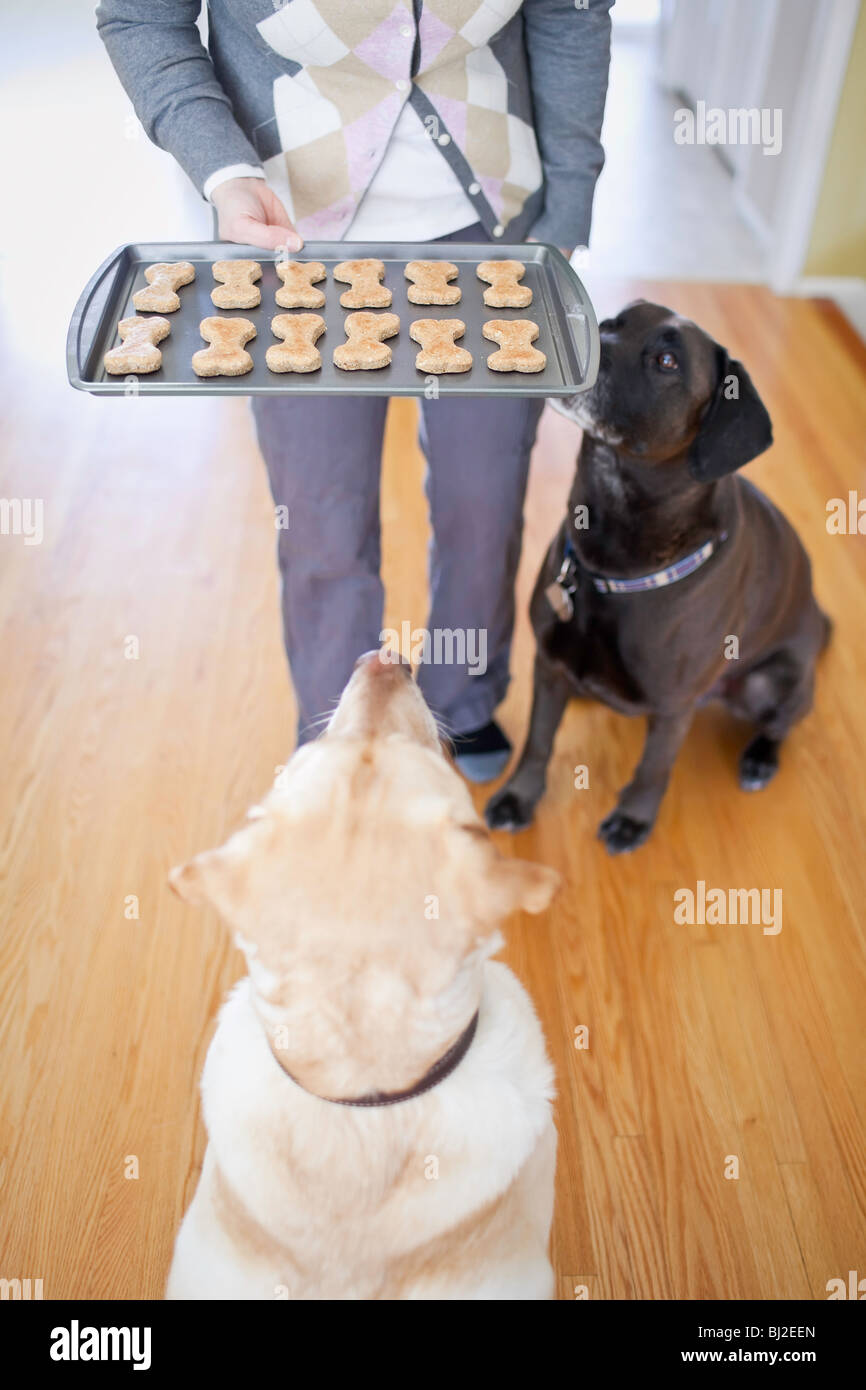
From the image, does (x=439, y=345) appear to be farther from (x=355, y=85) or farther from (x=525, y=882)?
(x=525, y=882)

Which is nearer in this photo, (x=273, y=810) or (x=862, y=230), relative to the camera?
(x=273, y=810)

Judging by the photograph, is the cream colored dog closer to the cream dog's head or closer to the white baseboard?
the cream dog's head

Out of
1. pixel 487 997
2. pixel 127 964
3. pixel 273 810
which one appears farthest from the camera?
pixel 127 964

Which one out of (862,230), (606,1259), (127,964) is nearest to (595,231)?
(862,230)

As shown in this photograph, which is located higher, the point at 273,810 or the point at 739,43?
the point at 739,43

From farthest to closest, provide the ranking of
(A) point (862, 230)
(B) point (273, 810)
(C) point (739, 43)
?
(C) point (739, 43) < (A) point (862, 230) < (B) point (273, 810)

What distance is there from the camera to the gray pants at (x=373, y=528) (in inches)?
67.9

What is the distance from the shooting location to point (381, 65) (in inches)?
59.6

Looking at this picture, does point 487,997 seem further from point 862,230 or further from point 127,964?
point 862,230

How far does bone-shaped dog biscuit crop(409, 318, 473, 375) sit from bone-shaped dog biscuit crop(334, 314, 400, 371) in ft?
0.14

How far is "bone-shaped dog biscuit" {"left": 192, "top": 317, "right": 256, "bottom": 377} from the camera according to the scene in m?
1.49

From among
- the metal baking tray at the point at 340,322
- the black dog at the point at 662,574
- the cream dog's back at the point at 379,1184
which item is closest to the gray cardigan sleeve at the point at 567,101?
the metal baking tray at the point at 340,322
